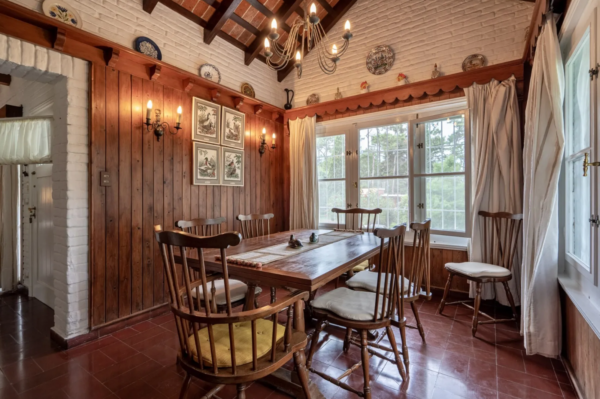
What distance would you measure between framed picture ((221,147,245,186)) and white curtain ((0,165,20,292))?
8.28 ft

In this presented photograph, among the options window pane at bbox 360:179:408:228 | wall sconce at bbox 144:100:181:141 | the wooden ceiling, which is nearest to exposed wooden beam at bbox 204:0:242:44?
the wooden ceiling

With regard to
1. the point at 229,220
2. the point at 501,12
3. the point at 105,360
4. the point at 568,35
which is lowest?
Answer: the point at 105,360

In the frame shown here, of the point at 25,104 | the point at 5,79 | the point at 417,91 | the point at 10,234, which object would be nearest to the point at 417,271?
the point at 417,91

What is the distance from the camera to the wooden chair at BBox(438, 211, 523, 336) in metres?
2.41

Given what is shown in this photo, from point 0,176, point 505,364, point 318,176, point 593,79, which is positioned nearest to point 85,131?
point 0,176

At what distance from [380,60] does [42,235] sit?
449 centimetres

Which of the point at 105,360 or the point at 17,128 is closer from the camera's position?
the point at 105,360

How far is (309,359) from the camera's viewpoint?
1.79 m

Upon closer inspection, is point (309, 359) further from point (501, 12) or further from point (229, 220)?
point (501, 12)

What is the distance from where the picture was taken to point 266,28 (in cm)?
380

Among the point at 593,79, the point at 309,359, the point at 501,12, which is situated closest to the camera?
the point at 593,79

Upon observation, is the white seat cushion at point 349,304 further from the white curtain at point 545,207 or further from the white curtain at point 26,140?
the white curtain at point 26,140

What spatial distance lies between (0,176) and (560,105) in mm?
5762

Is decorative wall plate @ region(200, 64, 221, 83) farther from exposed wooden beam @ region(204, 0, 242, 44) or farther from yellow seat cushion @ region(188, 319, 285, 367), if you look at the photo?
yellow seat cushion @ region(188, 319, 285, 367)
